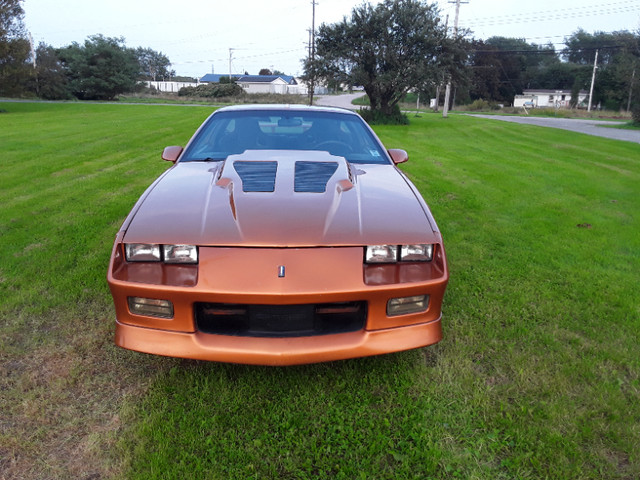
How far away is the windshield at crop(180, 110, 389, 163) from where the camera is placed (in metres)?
3.38

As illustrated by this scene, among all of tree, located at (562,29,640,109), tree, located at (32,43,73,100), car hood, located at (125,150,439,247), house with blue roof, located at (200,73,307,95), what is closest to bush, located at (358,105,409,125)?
tree, located at (562,29,640,109)

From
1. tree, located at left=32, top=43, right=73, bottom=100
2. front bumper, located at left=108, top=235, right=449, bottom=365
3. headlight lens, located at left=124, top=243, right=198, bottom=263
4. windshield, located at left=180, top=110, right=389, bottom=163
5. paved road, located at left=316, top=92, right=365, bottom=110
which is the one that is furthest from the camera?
tree, located at left=32, top=43, right=73, bottom=100

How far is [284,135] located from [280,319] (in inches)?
74.2

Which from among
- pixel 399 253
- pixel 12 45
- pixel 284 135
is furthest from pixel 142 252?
pixel 12 45

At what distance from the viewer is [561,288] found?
11.6ft

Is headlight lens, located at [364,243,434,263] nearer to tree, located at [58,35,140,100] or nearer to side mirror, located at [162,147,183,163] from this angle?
side mirror, located at [162,147,183,163]

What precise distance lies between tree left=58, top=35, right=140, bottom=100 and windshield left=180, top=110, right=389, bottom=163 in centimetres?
4842

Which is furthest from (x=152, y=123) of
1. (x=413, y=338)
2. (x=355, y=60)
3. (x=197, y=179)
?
(x=413, y=338)

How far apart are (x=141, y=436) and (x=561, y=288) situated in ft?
10.0

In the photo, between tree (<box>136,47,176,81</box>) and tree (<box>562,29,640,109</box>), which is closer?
tree (<box>562,29,640,109</box>)

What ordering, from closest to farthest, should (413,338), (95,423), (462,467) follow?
1. (462,467)
2. (95,423)
3. (413,338)

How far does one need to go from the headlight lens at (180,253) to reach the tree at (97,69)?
164ft

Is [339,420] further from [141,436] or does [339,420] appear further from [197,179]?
[197,179]

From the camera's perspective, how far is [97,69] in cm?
4547
